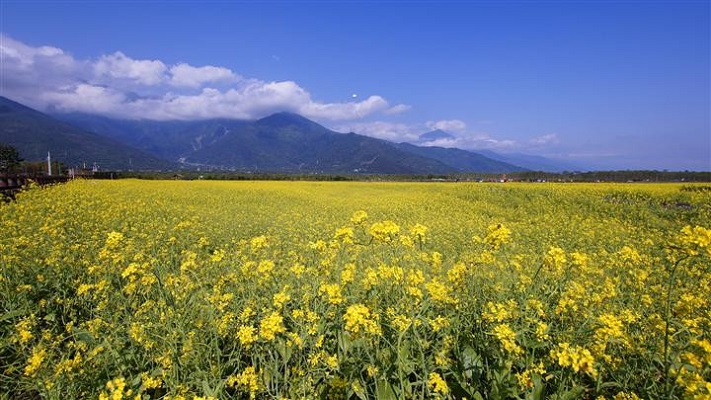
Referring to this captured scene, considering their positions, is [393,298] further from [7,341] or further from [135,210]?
[135,210]

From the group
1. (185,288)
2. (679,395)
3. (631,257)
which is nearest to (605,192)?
(631,257)

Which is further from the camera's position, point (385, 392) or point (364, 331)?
point (364, 331)

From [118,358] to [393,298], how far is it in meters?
2.33

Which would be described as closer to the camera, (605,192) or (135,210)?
(135,210)

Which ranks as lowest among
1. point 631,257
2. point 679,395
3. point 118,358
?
point 118,358

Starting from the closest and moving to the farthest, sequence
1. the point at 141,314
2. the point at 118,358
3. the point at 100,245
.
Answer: the point at 118,358 < the point at 141,314 < the point at 100,245

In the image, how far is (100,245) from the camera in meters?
6.39

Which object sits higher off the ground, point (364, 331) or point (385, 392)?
point (364, 331)

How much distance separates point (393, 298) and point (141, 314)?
247 centimetres

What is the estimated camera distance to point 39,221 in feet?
26.1

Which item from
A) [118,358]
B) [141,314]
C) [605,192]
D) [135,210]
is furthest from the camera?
[605,192]

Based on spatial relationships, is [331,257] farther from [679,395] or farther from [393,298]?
[679,395]

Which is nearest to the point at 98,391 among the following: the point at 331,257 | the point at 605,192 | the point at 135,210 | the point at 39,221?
the point at 331,257

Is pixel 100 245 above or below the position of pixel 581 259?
below
